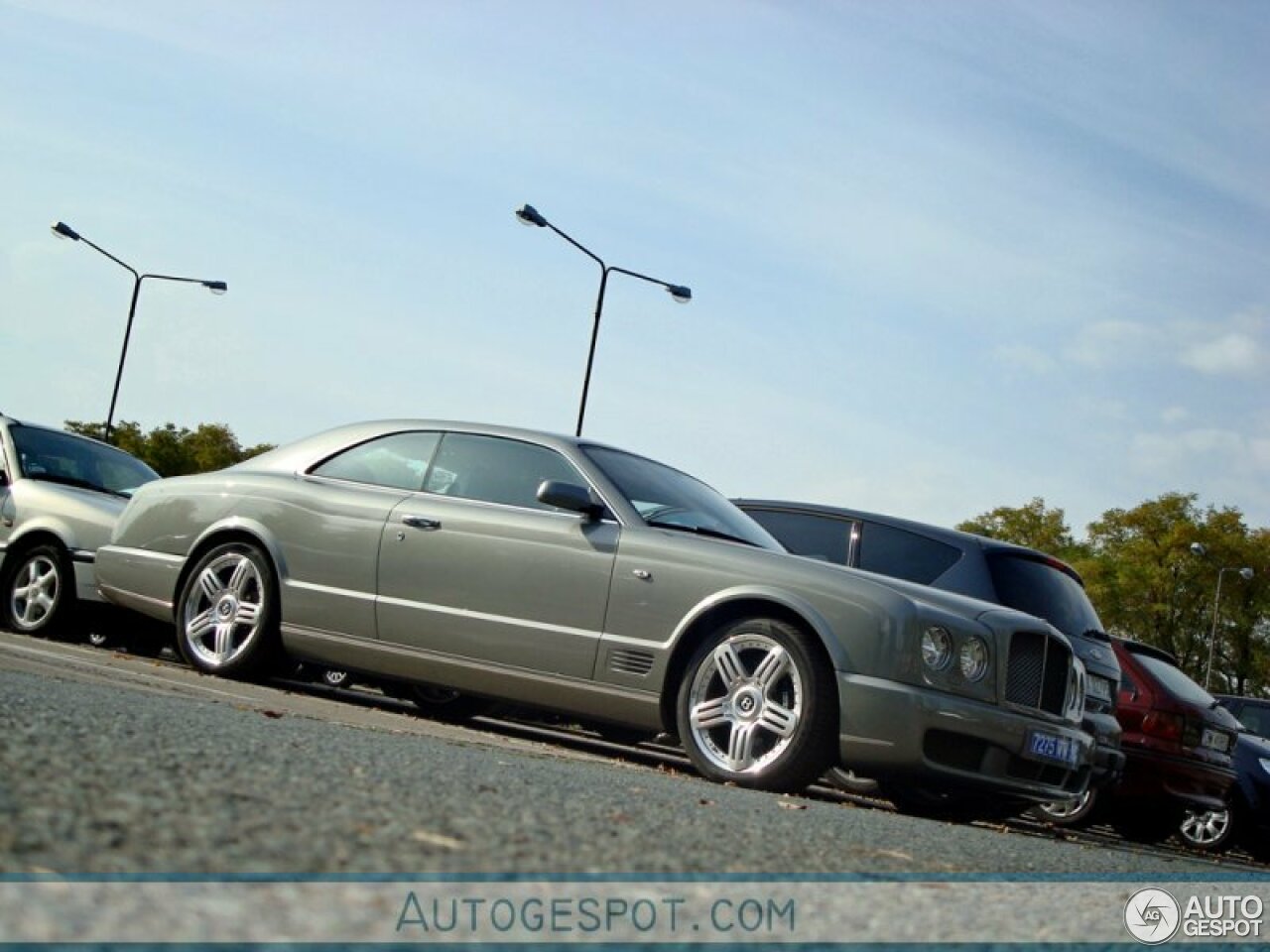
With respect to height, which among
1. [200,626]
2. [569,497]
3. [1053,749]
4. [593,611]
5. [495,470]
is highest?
[495,470]

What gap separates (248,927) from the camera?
214 cm

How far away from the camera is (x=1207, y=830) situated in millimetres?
13984

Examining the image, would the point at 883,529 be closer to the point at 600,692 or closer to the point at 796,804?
the point at 600,692

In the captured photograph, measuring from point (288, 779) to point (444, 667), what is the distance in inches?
184

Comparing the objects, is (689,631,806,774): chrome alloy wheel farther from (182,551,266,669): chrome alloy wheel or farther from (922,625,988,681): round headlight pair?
(182,551,266,669): chrome alloy wheel

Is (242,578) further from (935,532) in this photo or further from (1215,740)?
(1215,740)

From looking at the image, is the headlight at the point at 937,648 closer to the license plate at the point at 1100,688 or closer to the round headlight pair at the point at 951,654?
the round headlight pair at the point at 951,654

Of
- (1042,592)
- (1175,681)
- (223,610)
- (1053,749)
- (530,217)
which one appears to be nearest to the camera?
(1053,749)

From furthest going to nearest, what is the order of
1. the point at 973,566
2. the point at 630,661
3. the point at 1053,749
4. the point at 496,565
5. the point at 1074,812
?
the point at 1074,812
the point at 973,566
the point at 496,565
the point at 630,661
the point at 1053,749

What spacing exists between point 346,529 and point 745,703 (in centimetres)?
270

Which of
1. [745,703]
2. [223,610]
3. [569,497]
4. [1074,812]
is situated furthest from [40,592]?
[1074,812]

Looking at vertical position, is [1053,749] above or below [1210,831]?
above

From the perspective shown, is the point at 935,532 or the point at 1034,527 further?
the point at 1034,527

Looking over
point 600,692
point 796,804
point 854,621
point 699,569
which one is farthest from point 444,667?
point 796,804
